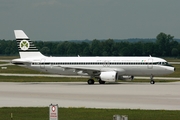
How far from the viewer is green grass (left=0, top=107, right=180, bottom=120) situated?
28.6m

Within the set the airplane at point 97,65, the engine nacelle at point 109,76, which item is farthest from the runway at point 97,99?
the airplane at point 97,65

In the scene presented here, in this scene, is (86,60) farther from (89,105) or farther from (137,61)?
(89,105)

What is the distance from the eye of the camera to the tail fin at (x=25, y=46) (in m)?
63.4

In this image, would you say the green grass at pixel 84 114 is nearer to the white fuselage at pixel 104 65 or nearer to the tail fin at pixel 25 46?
the white fuselage at pixel 104 65

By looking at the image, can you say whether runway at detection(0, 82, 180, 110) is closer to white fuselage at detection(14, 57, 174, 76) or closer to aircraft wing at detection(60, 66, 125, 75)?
white fuselage at detection(14, 57, 174, 76)

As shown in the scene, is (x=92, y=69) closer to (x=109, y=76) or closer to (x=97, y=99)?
(x=109, y=76)

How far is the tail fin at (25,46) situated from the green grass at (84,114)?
30031 millimetres

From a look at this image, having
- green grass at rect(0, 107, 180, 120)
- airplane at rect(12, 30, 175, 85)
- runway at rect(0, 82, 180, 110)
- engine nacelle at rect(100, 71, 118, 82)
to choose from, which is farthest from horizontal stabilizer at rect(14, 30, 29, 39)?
green grass at rect(0, 107, 180, 120)

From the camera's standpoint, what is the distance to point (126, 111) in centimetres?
3159

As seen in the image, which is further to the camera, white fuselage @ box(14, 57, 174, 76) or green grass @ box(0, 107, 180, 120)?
white fuselage @ box(14, 57, 174, 76)

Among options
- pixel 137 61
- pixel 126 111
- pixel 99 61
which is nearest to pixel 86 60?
pixel 99 61

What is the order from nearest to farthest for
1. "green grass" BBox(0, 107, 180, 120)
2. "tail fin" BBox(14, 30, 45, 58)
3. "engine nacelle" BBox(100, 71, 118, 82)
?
"green grass" BBox(0, 107, 180, 120) → "engine nacelle" BBox(100, 71, 118, 82) → "tail fin" BBox(14, 30, 45, 58)

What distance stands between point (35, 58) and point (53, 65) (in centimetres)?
226

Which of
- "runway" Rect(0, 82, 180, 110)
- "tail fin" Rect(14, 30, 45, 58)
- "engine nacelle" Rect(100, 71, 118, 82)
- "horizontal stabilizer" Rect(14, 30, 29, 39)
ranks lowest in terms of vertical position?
"runway" Rect(0, 82, 180, 110)
